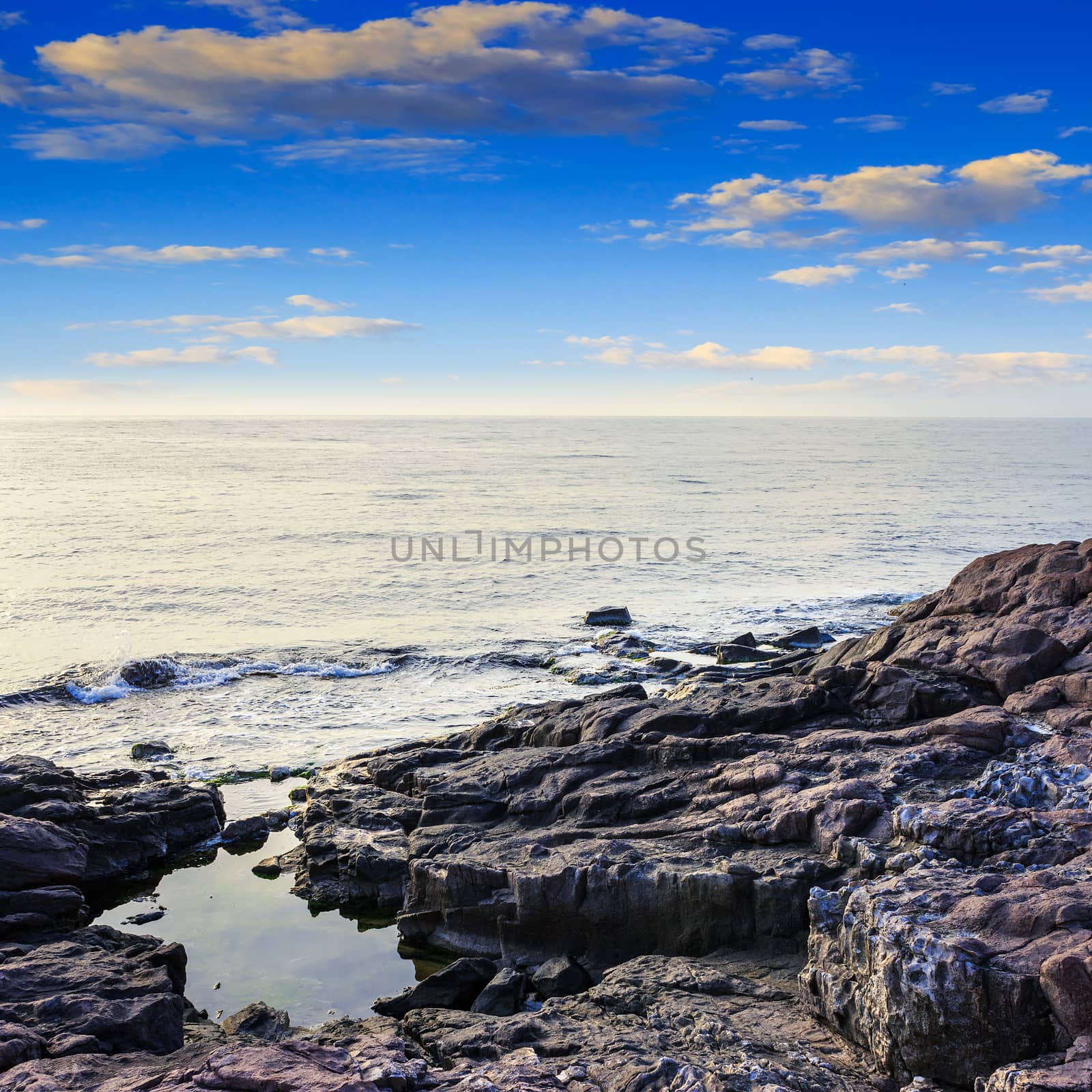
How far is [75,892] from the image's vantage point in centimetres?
1455

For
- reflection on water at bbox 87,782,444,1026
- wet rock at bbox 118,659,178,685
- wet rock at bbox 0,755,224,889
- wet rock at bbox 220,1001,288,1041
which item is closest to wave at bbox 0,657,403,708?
wet rock at bbox 118,659,178,685

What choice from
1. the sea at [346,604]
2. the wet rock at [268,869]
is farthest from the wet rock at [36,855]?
the wet rock at [268,869]

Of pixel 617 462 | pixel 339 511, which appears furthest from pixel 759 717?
pixel 617 462

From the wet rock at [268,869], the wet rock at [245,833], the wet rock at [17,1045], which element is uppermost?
the wet rock at [17,1045]

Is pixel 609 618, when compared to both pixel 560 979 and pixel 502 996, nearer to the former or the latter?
pixel 560 979

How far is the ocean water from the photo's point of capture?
88.6 feet

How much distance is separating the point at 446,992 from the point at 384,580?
3583cm

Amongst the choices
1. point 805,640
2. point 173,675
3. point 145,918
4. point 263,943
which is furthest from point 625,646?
point 145,918

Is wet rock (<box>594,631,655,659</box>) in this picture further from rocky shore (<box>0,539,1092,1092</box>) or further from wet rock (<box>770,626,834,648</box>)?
rocky shore (<box>0,539,1092,1092</box>)

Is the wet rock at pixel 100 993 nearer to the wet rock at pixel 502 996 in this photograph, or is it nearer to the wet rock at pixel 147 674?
A: the wet rock at pixel 502 996

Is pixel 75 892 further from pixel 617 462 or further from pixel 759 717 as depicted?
pixel 617 462

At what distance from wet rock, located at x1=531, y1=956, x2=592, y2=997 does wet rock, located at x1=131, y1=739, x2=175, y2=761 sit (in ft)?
45.4

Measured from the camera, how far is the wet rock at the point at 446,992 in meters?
12.5

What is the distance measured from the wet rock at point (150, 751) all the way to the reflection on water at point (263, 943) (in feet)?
18.7
